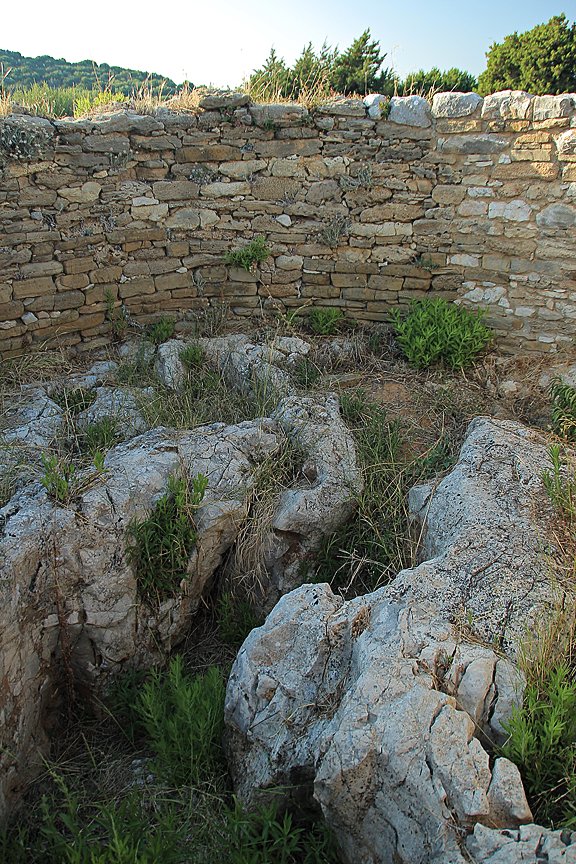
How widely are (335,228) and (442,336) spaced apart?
52.7 inches

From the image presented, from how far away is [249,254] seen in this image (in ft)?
19.0

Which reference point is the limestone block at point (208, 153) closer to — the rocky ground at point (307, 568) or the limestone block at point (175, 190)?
the limestone block at point (175, 190)

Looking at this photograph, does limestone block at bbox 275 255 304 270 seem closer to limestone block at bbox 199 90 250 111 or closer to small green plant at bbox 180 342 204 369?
small green plant at bbox 180 342 204 369

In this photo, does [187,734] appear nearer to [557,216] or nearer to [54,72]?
[557,216]

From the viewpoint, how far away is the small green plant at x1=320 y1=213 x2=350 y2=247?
5.75m

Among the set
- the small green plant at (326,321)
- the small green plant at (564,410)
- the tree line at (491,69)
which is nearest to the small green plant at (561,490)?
the small green plant at (564,410)

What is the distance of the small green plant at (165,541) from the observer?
3.52 m

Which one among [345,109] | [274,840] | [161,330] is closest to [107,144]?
[161,330]

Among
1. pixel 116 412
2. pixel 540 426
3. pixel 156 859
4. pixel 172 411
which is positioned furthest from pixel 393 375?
pixel 156 859

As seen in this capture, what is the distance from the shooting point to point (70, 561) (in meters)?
3.38

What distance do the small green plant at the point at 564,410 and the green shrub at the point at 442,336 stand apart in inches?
28.5

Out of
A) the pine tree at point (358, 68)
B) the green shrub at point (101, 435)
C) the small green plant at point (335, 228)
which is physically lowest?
the green shrub at point (101, 435)

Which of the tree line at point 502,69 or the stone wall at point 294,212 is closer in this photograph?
the stone wall at point 294,212

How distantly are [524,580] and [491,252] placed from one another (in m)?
3.42
